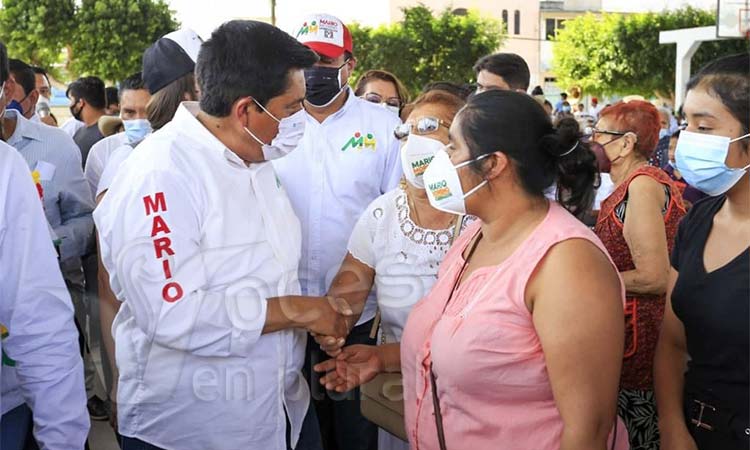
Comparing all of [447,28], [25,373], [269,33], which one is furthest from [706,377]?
[447,28]

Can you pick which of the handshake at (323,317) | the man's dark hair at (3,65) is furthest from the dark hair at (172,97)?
the handshake at (323,317)

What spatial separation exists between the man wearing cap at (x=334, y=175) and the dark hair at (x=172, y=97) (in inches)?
31.3

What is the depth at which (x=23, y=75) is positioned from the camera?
179 inches

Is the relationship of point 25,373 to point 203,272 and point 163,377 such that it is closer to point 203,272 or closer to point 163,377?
point 163,377

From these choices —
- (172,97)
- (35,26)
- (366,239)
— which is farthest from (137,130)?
(35,26)

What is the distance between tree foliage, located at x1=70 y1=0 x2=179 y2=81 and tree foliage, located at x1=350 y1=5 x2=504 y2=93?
1164 cm

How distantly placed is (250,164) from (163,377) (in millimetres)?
684

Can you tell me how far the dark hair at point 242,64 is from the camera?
82.0 inches

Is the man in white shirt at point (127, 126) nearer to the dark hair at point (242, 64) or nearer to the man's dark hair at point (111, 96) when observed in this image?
the dark hair at point (242, 64)

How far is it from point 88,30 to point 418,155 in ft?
90.9

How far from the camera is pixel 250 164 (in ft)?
7.48

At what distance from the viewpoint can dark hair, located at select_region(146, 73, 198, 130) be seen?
8.50 ft

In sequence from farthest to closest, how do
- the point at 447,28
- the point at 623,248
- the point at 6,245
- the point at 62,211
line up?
the point at 447,28 < the point at 62,211 < the point at 623,248 < the point at 6,245

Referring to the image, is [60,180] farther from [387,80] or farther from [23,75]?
[387,80]
